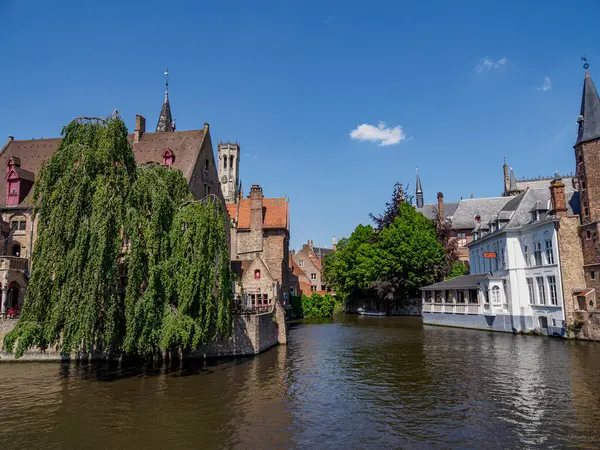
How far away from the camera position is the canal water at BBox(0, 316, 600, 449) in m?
11.3

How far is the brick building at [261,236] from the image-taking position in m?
39.0

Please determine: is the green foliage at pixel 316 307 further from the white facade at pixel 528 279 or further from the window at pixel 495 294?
the window at pixel 495 294

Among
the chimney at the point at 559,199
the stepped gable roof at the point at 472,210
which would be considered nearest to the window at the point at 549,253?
the chimney at the point at 559,199

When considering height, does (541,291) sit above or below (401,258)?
A: below

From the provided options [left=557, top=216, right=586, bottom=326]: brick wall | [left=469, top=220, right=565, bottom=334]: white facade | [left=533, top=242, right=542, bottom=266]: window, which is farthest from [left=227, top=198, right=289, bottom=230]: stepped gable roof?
[left=557, top=216, right=586, bottom=326]: brick wall

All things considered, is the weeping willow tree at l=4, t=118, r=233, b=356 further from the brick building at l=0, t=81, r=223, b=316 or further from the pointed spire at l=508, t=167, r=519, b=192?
the pointed spire at l=508, t=167, r=519, b=192

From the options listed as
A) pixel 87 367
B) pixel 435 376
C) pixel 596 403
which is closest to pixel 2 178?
pixel 87 367

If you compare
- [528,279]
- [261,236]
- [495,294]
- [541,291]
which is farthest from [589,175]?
[261,236]

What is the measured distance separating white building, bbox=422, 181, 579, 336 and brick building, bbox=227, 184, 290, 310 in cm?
1611

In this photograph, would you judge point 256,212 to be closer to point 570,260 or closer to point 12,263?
point 12,263

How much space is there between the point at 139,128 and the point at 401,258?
32164 millimetres

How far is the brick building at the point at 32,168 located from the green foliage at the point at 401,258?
988 inches

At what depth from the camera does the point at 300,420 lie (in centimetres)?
1283

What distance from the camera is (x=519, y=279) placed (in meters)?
31.6
